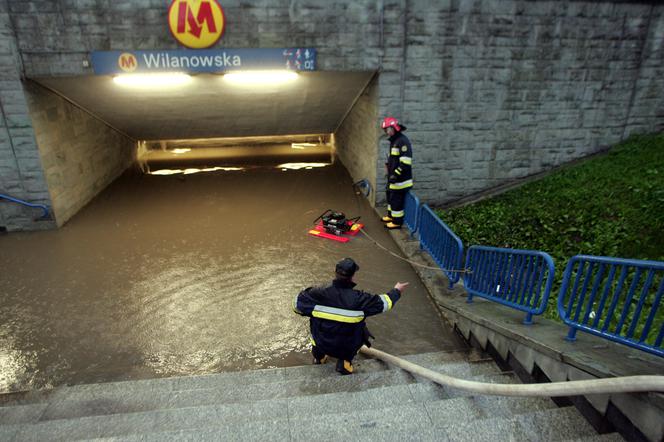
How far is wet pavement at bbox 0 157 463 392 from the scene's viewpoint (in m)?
5.37

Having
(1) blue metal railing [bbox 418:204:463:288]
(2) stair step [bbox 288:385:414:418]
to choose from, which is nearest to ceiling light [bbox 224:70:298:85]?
(1) blue metal railing [bbox 418:204:463:288]

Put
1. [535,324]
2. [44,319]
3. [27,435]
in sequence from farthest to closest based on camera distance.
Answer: [44,319] → [535,324] → [27,435]

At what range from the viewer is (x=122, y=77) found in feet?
27.1

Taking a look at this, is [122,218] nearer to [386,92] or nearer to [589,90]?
[386,92]

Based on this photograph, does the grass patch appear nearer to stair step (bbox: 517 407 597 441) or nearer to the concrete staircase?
the concrete staircase

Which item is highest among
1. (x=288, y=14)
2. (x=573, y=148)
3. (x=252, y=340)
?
(x=288, y=14)

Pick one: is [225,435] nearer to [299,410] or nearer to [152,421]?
[299,410]

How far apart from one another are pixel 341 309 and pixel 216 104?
7788 millimetres

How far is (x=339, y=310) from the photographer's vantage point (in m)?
4.11

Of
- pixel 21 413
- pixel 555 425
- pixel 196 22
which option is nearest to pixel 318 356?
pixel 555 425

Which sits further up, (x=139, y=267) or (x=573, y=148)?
(x=573, y=148)

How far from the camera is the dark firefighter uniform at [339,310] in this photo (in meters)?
4.09

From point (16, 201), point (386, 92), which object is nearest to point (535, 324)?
point (386, 92)

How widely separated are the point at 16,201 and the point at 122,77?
3.30 metres
